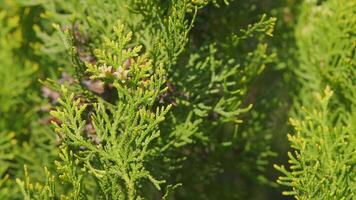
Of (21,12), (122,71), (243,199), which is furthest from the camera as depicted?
(243,199)

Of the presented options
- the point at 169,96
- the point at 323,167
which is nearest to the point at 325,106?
the point at 323,167

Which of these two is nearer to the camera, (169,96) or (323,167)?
(323,167)

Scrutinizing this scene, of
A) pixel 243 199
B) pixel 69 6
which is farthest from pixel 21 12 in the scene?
pixel 243 199

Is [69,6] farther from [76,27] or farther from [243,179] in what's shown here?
[243,179]

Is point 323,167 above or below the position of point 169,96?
below

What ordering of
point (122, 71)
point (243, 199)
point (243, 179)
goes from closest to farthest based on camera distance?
point (122, 71), point (243, 199), point (243, 179)

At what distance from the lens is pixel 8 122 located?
2.30 metres

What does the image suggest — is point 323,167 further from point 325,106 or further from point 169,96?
point 169,96

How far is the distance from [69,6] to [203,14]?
1.68ft

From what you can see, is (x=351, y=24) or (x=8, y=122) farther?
(x=8, y=122)

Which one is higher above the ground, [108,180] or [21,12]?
[21,12]

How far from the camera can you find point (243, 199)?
268 centimetres

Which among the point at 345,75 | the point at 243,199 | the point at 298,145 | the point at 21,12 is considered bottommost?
the point at 243,199

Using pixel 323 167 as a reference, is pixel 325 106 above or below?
above
